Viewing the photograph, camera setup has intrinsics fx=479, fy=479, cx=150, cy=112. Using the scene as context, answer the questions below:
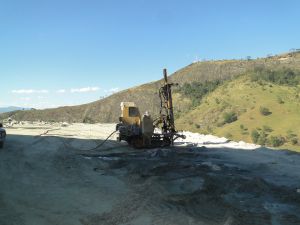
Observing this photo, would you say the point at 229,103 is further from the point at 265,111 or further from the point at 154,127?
the point at 154,127

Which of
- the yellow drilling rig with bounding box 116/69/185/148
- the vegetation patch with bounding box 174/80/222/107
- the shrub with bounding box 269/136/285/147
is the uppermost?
the vegetation patch with bounding box 174/80/222/107

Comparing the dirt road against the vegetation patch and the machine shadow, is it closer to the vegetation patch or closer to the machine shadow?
the machine shadow

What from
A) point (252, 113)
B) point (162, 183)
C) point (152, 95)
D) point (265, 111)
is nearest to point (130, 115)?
point (162, 183)

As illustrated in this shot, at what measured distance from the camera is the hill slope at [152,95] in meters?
98.5

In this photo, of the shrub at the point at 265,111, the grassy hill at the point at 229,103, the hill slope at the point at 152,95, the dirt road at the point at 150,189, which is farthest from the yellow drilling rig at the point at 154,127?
the hill slope at the point at 152,95

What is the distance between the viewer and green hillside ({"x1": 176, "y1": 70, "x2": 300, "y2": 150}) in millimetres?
55125

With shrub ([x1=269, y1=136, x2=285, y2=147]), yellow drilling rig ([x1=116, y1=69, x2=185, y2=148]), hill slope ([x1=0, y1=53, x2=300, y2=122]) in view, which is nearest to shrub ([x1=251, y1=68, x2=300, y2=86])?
hill slope ([x1=0, y1=53, x2=300, y2=122])

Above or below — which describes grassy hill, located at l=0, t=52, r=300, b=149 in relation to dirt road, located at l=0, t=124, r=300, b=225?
above

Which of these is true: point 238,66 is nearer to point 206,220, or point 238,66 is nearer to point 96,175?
point 96,175

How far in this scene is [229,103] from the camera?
74000mm

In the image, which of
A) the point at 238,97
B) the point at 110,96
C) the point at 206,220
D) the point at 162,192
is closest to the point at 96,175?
the point at 162,192

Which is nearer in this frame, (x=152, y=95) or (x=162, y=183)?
(x=162, y=183)

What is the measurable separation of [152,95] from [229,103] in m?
45.1

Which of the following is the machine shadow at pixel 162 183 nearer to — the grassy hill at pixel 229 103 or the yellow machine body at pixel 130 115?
the yellow machine body at pixel 130 115
